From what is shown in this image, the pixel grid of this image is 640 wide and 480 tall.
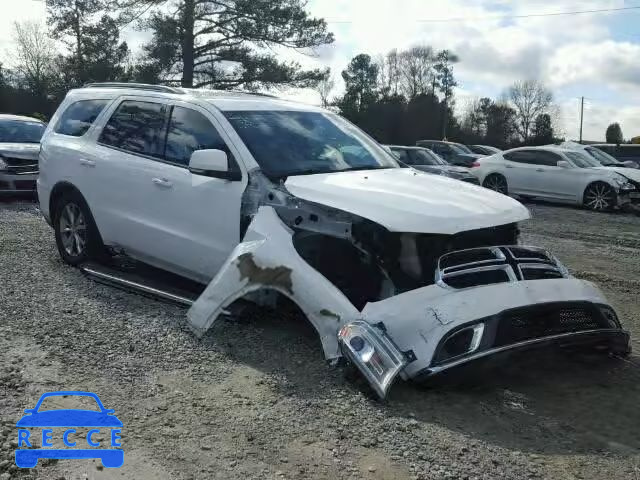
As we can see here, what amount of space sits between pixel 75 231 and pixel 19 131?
7.63m

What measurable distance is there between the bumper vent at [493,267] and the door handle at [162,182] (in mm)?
2467

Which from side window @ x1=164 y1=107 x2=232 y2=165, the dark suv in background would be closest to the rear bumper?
side window @ x1=164 y1=107 x2=232 y2=165

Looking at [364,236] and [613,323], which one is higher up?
[364,236]

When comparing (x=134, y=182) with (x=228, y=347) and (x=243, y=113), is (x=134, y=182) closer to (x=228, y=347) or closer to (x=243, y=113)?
(x=243, y=113)

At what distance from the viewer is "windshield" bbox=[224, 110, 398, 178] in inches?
189

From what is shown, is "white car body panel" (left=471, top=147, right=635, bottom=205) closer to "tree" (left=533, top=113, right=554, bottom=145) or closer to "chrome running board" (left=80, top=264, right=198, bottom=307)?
"chrome running board" (left=80, top=264, right=198, bottom=307)

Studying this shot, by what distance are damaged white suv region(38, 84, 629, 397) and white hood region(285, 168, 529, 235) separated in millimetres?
15

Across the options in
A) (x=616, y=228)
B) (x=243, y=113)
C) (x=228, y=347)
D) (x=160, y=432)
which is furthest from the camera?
(x=616, y=228)

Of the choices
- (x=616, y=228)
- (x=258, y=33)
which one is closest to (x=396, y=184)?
(x=616, y=228)

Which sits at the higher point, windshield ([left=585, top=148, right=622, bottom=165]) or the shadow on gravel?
windshield ([left=585, top=148, right=622, bottom=165])

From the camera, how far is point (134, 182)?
5.56 m

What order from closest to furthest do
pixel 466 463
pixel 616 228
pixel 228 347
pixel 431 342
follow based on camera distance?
pixel 466 463, pixel 431 342, pixel 228 347, pixel 616 228

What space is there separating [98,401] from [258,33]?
24.7m

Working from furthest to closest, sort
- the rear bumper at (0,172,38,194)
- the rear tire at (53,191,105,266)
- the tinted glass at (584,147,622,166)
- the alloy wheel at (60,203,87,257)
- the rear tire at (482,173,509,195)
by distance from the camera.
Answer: the tinted glass at (584,147,622,166)
the rear tire at (482,173,509,195)
the rear bumper at (0,172,38,194)
the alloy wheel at (60,203,87,257)
the rear tire at (53,191,105,266)
